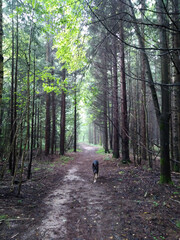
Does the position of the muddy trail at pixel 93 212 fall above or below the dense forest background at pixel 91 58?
below

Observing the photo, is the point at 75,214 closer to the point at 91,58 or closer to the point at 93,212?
the point at 93,212

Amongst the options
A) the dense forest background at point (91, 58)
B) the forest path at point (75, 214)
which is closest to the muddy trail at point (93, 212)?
the forest path at point (75, 214)

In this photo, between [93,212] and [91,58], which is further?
[91,58]

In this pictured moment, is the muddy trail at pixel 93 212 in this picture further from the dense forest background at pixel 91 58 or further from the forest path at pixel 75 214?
the dense forest background at pixel 91 58

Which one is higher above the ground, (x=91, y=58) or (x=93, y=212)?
(x=91, y=58)

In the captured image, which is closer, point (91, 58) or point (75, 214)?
point (75, 214)

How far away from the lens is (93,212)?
13.6 ft

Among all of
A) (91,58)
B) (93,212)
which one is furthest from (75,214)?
(91,58)

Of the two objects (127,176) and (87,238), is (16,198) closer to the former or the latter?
(87,238)

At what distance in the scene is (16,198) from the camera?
4.82 m

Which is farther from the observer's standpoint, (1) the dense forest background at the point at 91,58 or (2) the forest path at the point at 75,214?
(1) the dense forest background at the point at 91,58

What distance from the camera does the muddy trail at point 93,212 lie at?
314 centimetres

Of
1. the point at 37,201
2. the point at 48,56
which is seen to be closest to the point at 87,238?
the point at 37,201

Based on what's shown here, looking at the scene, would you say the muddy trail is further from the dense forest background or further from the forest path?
the dense forest background
